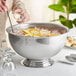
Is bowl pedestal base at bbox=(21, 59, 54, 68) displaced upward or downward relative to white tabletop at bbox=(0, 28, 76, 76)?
upward

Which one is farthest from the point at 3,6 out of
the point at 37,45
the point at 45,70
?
the point at 45,70

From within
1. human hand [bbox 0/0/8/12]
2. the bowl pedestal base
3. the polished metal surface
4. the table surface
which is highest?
human hand [bbox 0/0/8/12]

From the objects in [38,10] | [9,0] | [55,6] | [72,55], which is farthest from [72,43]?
[38,10]

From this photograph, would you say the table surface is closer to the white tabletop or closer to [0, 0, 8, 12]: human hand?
the white tabletop

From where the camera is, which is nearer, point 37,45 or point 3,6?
point 37,45

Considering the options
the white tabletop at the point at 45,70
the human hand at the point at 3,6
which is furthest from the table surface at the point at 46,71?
the human hand at the point at 3,6

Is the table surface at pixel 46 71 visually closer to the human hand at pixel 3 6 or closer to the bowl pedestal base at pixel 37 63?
the bowl pedestal base at pixel 37 63

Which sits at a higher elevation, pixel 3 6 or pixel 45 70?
pixel 3 6

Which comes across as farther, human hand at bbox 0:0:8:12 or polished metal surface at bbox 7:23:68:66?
human hand at bbox 0:0:8:12

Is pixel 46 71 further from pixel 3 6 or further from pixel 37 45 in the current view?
pixel 3 6

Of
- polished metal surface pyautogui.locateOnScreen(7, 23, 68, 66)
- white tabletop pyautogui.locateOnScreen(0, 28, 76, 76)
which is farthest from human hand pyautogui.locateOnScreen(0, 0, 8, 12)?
white tabletop pyautogui.locateOnScreen(0, 28, 76, 76)

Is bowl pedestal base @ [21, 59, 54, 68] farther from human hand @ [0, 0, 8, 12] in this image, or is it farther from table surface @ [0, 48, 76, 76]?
human hand @ [0, 0, 8, 12]

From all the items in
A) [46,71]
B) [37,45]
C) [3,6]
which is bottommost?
[46,71]

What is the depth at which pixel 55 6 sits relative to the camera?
12.3ft
